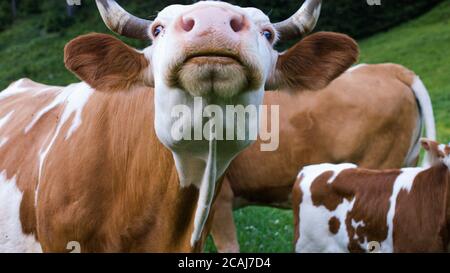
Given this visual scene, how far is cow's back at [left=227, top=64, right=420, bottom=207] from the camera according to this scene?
752cm

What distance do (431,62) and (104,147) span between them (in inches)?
818

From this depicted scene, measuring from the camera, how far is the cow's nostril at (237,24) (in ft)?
9.21

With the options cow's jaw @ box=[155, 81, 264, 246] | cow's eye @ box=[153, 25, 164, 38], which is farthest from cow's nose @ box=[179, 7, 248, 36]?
cow's eye @ box=[153, 25, 164, 38]

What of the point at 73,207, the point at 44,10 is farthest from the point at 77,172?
the point at 44,10

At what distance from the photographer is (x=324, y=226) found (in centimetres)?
698

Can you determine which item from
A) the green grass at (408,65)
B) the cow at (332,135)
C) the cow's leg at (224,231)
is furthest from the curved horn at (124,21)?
the green grass at (408,65)

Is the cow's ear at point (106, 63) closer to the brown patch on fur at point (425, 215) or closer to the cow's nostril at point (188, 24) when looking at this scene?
the cow's nostril at point (188, 24)

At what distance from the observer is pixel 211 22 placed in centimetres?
272

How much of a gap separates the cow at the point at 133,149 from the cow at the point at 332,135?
3441 mm

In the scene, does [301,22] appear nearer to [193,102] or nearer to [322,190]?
[193,102]

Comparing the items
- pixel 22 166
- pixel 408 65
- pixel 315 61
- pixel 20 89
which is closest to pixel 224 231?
pixel 20 89

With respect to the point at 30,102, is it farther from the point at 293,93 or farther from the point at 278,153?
the point at 278,153

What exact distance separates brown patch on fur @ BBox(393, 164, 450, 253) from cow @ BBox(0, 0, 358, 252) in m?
2.61

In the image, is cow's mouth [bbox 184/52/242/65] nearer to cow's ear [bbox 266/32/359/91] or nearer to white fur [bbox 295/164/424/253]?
cow's ear [bbox 266/32/359/91]
